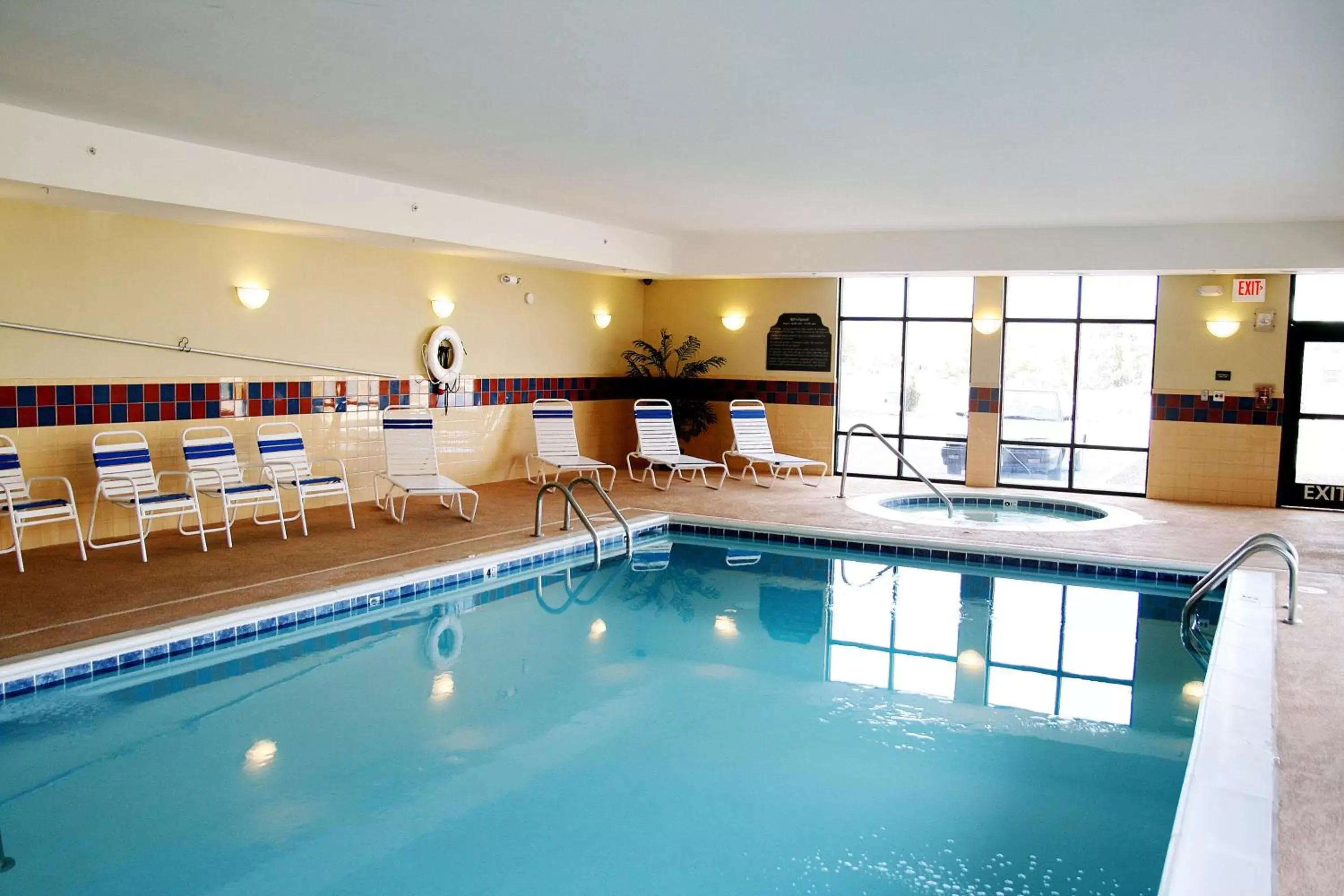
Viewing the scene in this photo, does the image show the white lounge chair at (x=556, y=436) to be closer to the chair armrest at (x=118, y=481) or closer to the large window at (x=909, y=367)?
the large window at (x=909, y=367)

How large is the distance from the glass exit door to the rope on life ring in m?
7.82

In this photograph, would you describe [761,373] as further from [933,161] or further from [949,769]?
[949,769]

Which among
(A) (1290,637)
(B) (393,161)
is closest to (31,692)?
(B) (393,161)

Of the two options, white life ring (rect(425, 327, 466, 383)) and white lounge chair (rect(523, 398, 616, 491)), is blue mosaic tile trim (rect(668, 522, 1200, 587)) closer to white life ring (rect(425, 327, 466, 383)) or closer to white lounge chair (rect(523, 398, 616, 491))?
white lounge chair (rect(523, 398, 616, 491))

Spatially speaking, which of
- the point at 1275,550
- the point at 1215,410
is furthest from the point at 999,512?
the point at 1275,550

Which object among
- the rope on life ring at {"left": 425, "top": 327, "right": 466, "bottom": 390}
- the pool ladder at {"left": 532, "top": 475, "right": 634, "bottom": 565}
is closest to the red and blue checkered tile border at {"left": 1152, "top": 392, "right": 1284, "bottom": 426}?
the pool ladder at {"left": 532, "top": 475, "right": 634, "bottom": 565}

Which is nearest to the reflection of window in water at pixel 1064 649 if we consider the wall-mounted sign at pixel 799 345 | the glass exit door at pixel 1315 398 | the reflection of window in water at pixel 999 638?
the reflection of window in water at pixel 999 638

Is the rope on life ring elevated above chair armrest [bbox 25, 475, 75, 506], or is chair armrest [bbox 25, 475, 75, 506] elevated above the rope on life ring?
the rope on life ring

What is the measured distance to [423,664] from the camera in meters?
5.39

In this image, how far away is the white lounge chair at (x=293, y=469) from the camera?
294 inches

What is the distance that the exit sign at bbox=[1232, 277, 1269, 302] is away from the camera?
960cm

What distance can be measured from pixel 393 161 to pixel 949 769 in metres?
4.93

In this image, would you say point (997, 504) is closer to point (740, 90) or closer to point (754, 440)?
point (754, 440)

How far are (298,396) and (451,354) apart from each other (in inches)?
68.1
